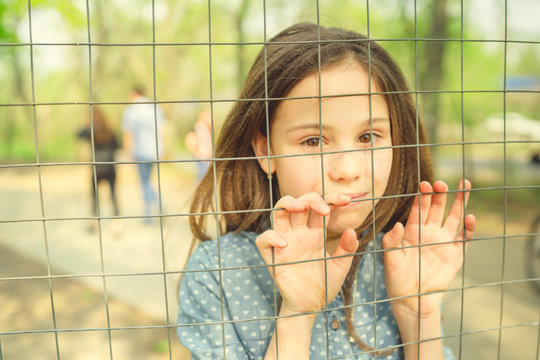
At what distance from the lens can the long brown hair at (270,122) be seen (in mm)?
1079

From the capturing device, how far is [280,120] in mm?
1081

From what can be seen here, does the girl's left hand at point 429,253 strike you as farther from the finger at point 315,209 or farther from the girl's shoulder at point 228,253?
the girl's shoulder at point 228,253

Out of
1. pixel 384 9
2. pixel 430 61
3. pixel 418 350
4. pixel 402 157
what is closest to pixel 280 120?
pixel 402 157

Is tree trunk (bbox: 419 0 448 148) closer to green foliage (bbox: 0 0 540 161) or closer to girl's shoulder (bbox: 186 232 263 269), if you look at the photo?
green foliage (bbox: 0 0 540 161)

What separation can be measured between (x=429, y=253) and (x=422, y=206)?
128 millimetres

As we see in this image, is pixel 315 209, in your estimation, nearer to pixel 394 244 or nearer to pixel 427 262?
pixel 394 244

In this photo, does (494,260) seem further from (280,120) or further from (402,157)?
(280,120)

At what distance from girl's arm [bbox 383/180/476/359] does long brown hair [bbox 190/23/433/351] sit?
89 millimetres

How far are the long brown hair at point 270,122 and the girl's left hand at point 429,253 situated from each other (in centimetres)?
9

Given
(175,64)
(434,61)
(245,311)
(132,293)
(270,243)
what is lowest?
(132,293)

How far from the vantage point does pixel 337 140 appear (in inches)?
39.3

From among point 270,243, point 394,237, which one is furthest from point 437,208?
point 270,243

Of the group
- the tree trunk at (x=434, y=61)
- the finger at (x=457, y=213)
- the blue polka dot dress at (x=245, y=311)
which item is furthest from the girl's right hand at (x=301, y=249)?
the tree trunk at (x=434, y=61)

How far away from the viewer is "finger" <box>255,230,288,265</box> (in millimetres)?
919
